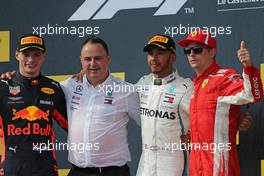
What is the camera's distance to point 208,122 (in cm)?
Result: 305

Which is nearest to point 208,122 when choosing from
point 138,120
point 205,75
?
point 205,75

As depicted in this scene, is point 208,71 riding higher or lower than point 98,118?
higher

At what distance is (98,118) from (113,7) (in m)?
1.06

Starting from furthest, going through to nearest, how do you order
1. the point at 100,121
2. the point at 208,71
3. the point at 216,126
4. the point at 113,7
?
1. the point at 113,7
2. the point at 100,121
3. the point at 208,71
4. the point at 216,126

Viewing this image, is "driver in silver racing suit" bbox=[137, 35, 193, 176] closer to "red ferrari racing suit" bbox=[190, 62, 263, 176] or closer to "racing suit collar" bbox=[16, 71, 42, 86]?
"red ferrari racing suit" bbox=[190, 62, 263, 176]

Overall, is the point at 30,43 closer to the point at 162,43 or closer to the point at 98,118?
the point at 98,118

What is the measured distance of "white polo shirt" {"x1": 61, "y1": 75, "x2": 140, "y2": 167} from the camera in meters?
3.25

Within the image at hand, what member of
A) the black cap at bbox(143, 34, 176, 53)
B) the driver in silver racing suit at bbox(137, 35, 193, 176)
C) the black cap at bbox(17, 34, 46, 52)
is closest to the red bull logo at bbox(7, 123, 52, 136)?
the black cap at bbox(17, 34, 46, 52)

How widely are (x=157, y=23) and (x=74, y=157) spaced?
3.83ft

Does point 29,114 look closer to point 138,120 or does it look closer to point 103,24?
point 138,120

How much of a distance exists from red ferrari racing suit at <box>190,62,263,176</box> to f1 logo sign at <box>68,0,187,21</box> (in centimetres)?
90

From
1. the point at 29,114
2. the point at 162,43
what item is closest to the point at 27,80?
the point at 29,114

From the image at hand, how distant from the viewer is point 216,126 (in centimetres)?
304

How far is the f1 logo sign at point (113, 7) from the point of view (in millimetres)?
3865
